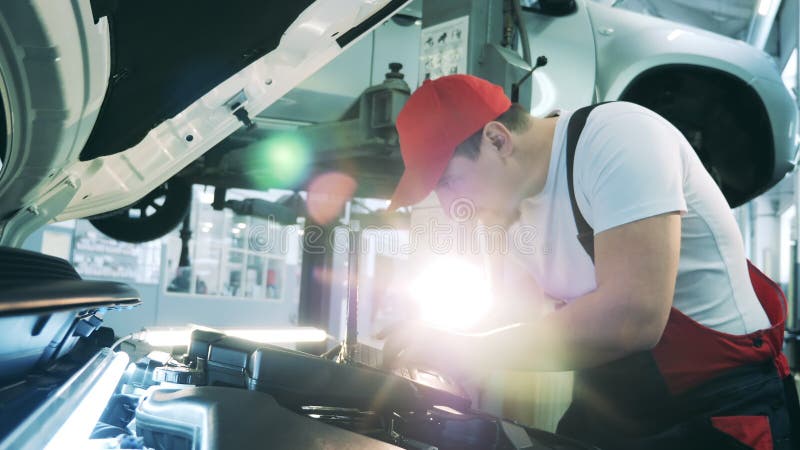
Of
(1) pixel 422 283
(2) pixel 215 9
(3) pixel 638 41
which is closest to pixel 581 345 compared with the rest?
(2) pixel 215 9

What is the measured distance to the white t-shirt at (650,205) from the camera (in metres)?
0.95

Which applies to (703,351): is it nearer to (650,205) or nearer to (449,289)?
(650,205)

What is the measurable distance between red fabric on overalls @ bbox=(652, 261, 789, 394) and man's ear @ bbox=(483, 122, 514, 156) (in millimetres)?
457

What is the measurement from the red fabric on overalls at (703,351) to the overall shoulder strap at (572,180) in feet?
0.64

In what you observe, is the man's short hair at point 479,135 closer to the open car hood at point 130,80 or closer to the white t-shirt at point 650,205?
the white t-shirt at point 650,205

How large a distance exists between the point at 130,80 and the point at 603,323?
1115mm

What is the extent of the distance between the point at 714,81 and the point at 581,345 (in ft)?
8.93

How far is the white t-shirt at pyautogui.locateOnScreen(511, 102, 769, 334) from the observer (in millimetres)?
955

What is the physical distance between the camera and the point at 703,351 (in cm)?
105

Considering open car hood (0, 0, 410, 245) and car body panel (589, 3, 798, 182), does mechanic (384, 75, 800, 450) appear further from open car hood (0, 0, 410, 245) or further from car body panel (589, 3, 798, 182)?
car body panel (589, 3, 798, 182)

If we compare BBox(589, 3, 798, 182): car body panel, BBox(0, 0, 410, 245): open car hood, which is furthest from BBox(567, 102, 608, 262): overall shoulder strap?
BBox(589, 3, 798, 182): car body panel

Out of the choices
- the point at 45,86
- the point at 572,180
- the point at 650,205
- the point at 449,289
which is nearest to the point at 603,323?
the point at 650,205

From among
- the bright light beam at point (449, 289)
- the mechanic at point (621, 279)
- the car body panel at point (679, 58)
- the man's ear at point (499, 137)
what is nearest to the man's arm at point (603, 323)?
the mechanic at point (621, 279)

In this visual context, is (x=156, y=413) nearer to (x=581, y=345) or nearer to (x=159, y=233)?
(x=581, y=345)
